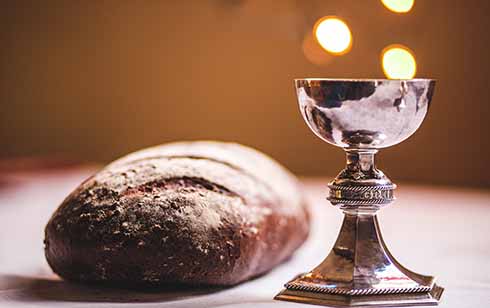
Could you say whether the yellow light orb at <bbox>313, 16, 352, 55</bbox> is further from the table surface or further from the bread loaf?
the bread loaf

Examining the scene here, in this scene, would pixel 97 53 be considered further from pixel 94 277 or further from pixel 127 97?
pixel 94 277

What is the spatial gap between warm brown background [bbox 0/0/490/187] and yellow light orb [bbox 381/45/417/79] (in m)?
0.04

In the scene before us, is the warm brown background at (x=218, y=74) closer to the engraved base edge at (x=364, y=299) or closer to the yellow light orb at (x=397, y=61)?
the yellow light orb at (x=397, y=61)

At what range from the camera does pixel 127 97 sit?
5586 millimetres

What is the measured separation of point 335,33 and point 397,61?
41 cm

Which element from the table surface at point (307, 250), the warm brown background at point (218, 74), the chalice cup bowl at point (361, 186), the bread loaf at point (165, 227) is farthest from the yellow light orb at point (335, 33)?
the chalice cup bowl at point (361, 186)

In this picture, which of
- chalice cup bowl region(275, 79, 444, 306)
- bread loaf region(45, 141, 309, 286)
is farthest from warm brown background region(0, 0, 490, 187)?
chalice cup bowl region(275, 79, 444, 306)

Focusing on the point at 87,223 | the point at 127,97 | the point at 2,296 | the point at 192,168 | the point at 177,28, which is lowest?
the point at 2,296

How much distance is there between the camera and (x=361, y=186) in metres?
1.53

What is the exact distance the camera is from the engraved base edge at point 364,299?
1488 mm

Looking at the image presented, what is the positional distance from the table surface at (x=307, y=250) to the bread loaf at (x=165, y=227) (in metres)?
0.05

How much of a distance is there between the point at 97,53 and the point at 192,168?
4048mm

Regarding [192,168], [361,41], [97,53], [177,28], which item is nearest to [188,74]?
[177,28]

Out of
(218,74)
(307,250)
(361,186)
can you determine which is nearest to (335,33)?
(218,74)
